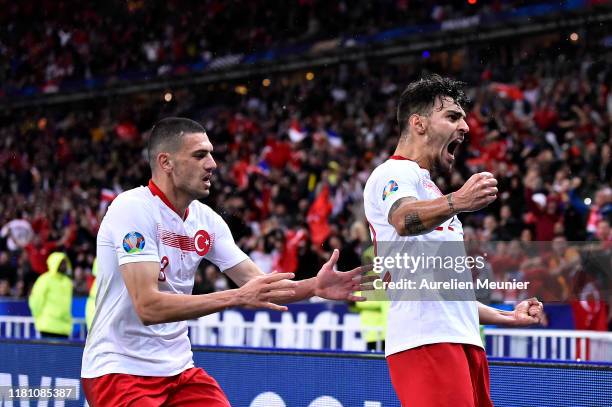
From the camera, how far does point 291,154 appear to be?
17.7m

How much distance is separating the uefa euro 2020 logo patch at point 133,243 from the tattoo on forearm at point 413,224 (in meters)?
1.22

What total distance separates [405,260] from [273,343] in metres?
7.36

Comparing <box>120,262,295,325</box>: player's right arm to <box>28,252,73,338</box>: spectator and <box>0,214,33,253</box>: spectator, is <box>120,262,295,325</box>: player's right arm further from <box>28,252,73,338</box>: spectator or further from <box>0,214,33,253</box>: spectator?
<box>0,214,33,253</box>: spectator

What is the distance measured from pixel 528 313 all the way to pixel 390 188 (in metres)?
1.02

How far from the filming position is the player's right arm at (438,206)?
11.6ft

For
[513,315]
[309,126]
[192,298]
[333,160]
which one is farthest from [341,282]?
[309,126]

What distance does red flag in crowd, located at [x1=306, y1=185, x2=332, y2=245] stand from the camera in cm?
1437

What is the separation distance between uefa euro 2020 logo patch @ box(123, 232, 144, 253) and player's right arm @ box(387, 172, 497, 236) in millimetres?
1127

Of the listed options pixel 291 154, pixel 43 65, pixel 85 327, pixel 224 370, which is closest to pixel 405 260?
pixel 224 370

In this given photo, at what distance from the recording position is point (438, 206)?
11.9ft

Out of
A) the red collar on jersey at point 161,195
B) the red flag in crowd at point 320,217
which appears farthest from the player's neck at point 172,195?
the red flag in crowd at point 320,217

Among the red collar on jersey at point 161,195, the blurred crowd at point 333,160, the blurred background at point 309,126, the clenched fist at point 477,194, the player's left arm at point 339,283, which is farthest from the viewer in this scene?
the blurred crowd at point 333,160

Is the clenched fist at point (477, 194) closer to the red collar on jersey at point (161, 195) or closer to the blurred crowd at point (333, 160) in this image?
the red collar on jersey at point (161, 195)

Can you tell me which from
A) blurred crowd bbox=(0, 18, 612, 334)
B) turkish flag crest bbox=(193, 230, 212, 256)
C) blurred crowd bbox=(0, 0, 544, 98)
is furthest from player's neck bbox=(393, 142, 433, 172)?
blurred crowd bbox=(0, 0, 544, 98)
